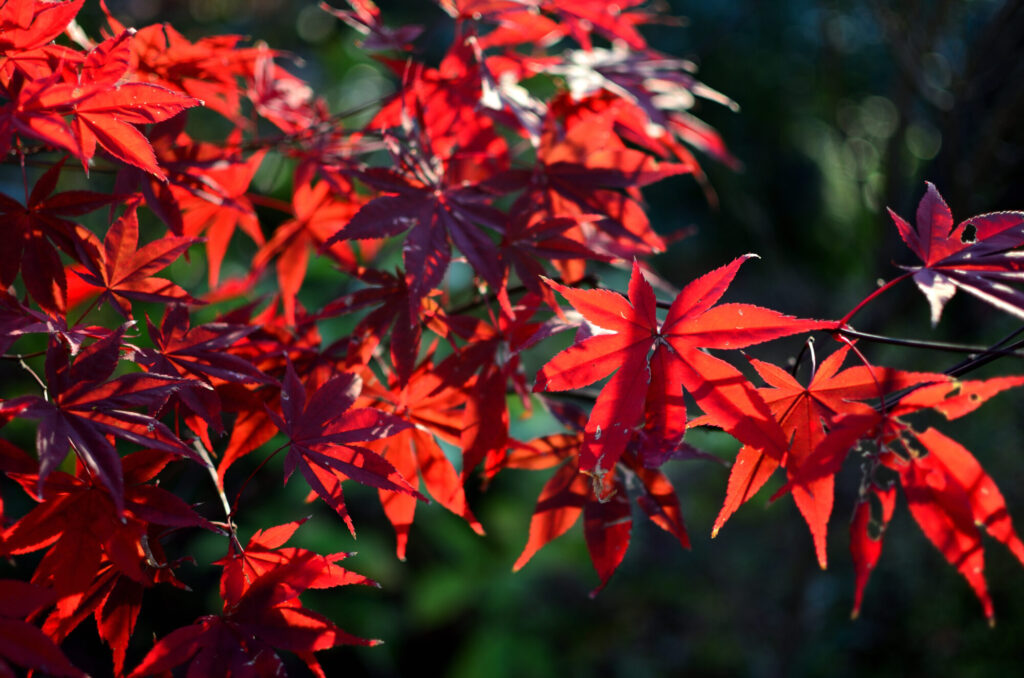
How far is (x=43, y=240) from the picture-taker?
1.97ft

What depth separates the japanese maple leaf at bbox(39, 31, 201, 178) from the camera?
553mm

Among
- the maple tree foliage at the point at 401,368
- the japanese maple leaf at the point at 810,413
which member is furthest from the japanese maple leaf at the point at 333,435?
the japanese maple leaf at the point at 810,413

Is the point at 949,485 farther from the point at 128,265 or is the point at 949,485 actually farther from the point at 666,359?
the point at 128,265

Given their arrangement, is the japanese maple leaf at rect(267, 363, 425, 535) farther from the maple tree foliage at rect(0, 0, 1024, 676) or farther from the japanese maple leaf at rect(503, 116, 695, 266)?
the japanese maple leaf at rect(503, 116, 695, 266)

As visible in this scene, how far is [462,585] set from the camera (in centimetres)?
254

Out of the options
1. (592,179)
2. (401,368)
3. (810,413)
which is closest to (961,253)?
(810,413)

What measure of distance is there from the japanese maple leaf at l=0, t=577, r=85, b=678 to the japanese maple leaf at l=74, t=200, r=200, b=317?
24 centimetres

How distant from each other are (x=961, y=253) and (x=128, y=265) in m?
0.68

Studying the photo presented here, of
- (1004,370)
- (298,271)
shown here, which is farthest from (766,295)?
(298,271)

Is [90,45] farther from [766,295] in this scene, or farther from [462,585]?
[766,295]

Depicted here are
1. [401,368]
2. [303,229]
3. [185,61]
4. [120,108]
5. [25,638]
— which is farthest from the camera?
[303,229]

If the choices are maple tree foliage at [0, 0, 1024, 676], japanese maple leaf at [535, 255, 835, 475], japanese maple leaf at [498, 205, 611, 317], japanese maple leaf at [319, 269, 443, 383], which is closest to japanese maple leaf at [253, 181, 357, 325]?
maple tree foliage at [0, 0, 1024, 676]

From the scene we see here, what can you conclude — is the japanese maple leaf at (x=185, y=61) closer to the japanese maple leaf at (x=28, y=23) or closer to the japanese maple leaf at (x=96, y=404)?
the japanese maple leaf at (x=28, y=23)

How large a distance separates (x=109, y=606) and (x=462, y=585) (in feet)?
6.74
